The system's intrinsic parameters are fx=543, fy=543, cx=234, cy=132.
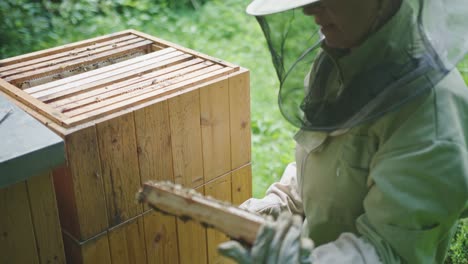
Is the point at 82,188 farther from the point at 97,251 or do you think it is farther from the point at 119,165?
the point at 97,251

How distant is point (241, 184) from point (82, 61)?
939 millimetres

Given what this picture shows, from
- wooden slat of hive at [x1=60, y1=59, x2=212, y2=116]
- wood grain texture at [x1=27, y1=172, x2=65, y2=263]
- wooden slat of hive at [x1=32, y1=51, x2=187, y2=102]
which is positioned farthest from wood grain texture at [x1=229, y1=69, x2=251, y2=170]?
wood grain texture at [x1=27, y1=172, x2=65, y2=263]

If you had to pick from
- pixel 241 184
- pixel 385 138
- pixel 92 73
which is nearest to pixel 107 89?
pixel 92 73

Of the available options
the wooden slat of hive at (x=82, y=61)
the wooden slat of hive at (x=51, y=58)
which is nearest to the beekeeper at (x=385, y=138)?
the wooden slat of hive at (x=82, y=61)

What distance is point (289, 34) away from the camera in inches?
76.2

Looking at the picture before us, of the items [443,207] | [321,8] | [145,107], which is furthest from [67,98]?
[443,207]

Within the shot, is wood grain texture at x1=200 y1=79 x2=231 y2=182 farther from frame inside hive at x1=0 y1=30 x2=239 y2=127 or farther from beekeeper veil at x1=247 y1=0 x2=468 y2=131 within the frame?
beekeeper veil at x1=247 y1=0 x2=468 y2=131

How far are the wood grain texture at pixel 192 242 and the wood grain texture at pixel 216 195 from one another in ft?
0.10

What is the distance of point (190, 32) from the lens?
6.17 m

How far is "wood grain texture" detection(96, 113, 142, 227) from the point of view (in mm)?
2010

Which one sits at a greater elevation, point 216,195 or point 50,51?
point 50,51

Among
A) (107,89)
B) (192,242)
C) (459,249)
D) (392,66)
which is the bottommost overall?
(459,249)

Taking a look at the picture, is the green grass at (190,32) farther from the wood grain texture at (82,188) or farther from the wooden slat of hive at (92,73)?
the wood grain texture at (82,188)

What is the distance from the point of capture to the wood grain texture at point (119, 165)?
Answer: 2.01m
